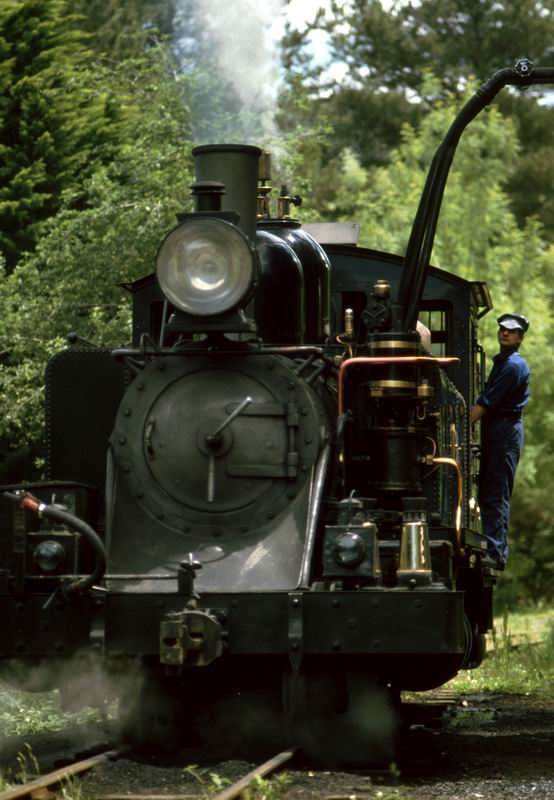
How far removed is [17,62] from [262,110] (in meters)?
6.20

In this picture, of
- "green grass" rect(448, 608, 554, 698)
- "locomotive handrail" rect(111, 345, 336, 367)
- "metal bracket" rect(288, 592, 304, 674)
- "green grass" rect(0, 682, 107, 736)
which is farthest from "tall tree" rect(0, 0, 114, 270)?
"metal bracket" rect(288, 592, 304, 674)

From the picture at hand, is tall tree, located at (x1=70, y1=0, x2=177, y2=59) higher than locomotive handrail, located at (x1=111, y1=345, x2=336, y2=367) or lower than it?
higher

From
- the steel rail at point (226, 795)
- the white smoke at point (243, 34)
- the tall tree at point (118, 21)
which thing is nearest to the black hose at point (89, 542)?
the steel rail at point (226, 795)

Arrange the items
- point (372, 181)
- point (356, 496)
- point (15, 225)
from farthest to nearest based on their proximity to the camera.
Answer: point (372, 181) < point (15, 225) < point (356, 496)

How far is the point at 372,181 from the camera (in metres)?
35.2

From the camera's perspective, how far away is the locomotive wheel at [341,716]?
7.73 m

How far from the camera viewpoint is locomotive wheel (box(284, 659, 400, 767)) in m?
7.73

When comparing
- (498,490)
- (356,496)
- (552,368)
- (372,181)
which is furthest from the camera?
(372,181)

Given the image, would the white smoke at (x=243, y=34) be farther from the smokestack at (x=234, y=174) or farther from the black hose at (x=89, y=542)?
the black hose at (x=89, y=542)

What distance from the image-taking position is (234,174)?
28.5ft

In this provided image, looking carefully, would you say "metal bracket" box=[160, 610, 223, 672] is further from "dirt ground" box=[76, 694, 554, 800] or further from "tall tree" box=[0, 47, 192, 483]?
"tall tree" box=[0, 47, 192, 483]

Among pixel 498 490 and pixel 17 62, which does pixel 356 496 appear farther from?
pixel 17 62

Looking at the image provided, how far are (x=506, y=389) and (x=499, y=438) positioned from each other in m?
0.31

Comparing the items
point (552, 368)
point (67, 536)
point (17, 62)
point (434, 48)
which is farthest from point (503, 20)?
point (67, 536)
